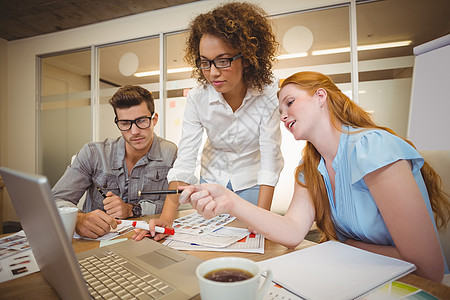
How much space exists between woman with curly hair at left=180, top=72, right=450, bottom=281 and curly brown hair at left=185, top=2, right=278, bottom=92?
375 mm

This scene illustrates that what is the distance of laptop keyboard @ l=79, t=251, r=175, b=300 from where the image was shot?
21.6 inches

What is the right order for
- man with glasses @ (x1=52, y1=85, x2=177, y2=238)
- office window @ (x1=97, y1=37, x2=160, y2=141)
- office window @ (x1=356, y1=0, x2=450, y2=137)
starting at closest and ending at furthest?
man with glasses @ (x1=52, y1=85, x2=177, y2=238), office window @ (x1=356, y1=0, x2=450, y2=137), office window @ (x1=97, y1=37, x2=160, y2=141)

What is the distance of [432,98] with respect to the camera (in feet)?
5.86

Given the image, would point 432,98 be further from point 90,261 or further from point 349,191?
point 90,261

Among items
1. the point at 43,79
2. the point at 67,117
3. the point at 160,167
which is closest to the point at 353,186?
the point at 160,167

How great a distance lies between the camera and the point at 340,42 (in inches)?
123

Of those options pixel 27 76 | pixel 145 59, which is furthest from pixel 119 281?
pixel 27 76

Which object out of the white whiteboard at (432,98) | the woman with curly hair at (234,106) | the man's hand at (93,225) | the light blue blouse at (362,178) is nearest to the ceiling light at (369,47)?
the white whiteboard at (432,98)

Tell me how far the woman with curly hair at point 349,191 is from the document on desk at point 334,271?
0.15 m

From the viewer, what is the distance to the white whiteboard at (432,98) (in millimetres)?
1703

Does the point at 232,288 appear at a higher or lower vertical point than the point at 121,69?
lower

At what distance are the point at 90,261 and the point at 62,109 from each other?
4.48 meters

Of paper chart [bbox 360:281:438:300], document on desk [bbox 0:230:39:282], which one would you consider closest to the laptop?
document on desk [bbox 0:230:39:282]

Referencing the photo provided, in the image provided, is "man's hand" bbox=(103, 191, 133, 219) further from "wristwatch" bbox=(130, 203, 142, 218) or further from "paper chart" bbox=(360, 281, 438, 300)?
"paper chart" bbox=(360, 281, 438, 300)
